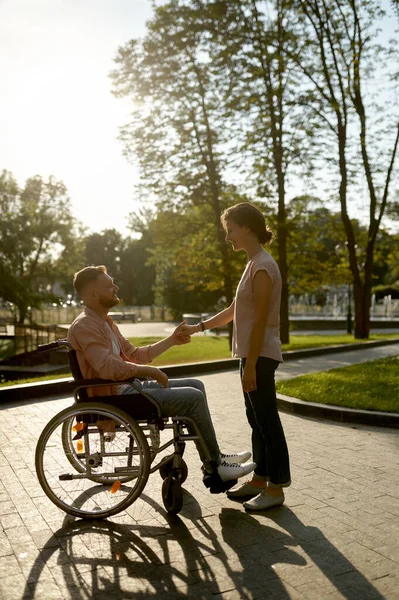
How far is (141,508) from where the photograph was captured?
4.45 metres

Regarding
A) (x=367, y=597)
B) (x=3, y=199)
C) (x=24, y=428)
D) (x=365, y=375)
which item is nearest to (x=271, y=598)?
(x=367, y=597)

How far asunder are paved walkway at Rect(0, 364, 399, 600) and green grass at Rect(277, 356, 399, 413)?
2352mm

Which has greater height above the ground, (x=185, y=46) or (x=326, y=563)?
→ (x=185, y=46)

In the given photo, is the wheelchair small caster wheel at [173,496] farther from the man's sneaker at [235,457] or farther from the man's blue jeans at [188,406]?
the man's sneaker at [235,457]

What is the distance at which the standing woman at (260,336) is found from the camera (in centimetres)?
428

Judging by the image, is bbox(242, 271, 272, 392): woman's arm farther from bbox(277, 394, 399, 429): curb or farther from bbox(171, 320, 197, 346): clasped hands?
bbox(277, 394, 399, 429): curb

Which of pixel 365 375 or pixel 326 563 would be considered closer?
pixel 326 563

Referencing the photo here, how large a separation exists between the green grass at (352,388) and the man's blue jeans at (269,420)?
3.39 metres

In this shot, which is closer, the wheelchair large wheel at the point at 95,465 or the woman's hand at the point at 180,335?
the wheelchair large wheel at the point at 95,465

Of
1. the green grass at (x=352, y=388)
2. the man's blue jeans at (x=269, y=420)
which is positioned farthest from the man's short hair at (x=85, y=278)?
the green grass at (x=352, y=388)

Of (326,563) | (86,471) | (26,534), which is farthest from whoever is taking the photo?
(86,471)

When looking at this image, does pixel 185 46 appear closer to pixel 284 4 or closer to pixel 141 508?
pixel 284 4

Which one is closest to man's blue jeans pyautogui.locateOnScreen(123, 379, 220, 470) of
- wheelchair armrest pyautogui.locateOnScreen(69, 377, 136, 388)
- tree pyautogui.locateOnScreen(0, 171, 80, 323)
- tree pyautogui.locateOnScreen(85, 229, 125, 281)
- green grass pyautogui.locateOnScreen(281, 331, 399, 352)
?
wheelchair armrest pyautogui.locateOnScreen(69, 377, 136, 388)

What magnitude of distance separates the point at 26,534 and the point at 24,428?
333 cm
